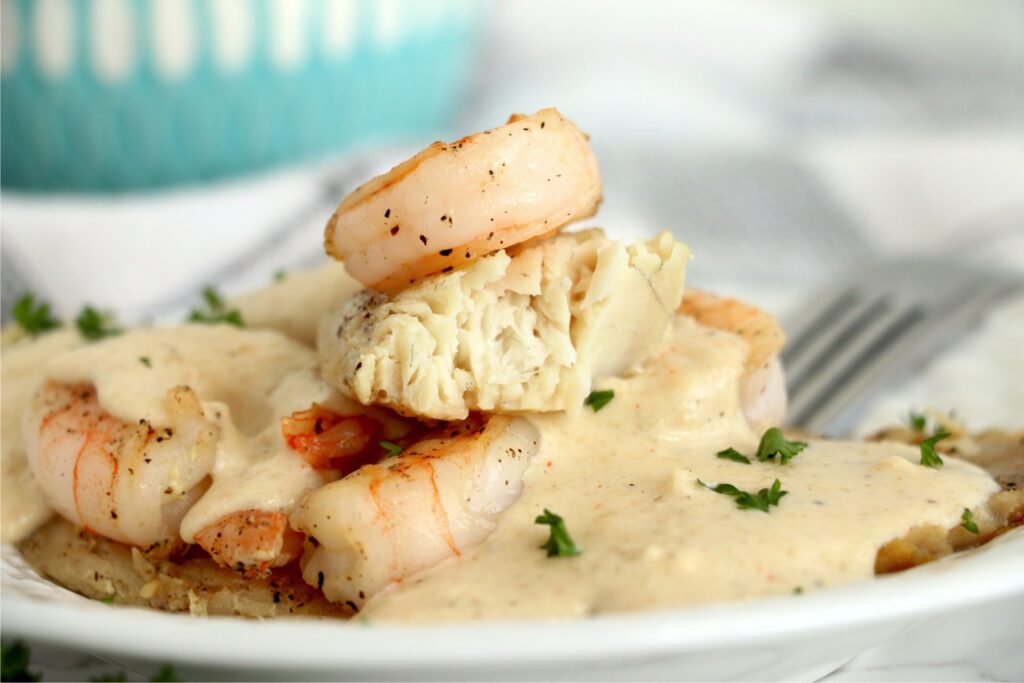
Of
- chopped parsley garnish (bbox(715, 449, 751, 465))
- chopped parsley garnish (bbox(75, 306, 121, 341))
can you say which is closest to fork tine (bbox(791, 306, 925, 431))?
chopped parsley garnish (bbox(715, 449, 751, 465))

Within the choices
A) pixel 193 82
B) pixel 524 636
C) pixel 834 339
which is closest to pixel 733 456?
pixel 524 636

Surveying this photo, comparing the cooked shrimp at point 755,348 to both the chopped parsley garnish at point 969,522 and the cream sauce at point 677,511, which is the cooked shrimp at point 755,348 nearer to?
the cream sauce at point 677,511

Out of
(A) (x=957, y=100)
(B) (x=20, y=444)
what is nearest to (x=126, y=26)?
(B) (x=20, y=444)

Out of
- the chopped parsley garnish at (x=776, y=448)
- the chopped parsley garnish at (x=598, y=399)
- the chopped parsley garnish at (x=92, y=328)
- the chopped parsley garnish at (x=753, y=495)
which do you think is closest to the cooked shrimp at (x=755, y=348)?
the chopped parsley garnish at (x=776, y=448)

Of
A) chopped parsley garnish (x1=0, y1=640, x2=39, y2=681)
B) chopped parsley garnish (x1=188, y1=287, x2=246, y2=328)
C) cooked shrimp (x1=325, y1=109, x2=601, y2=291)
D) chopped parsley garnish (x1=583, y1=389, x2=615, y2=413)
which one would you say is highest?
cooked shrimp (x1=325, y1=109, x2=601, y2=291)

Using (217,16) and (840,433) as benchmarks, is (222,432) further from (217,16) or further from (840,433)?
(217,16)

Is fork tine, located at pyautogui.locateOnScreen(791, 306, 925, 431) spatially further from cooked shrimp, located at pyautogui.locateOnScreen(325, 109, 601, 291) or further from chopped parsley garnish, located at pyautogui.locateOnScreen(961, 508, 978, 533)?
cooked shrimp, located at pyautogui.locateOnScreen(325, 109, 601, 291)
